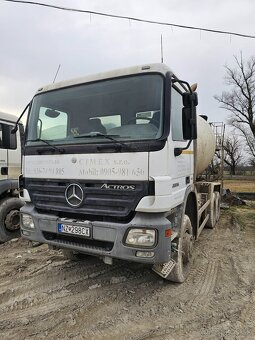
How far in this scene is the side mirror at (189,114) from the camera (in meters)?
3.68

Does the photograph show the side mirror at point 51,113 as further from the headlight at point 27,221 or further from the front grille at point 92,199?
the headlight at point 27,221

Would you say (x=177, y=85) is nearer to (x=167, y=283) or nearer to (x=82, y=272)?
(x=167, y=283)

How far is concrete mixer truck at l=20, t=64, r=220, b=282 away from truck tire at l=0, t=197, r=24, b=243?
220 centimetres

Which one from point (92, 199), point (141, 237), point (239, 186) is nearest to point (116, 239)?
point (141, 237)

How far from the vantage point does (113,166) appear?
3400 mm

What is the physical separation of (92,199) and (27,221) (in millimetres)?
1128

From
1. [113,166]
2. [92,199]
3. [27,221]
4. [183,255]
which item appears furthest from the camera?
[183,255]

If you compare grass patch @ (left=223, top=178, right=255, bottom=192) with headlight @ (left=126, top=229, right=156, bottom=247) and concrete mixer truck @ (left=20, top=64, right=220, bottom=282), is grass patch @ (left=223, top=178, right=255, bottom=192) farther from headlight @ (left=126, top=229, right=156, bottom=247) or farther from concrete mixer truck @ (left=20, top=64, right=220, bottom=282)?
headlight @ (left=126, top=229, right=156, bottom=247)

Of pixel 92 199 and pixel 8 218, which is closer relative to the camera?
pixel 92 199

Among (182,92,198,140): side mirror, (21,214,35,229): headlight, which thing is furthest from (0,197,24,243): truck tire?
(182,92,198,140): side mirror

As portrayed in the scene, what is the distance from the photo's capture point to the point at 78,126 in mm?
3869

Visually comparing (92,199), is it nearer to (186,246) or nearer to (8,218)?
(186,246)

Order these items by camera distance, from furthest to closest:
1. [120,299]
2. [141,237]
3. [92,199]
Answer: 1. [120,299]
2. [92,199]
3. [141,237]

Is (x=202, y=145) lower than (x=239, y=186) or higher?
higher
